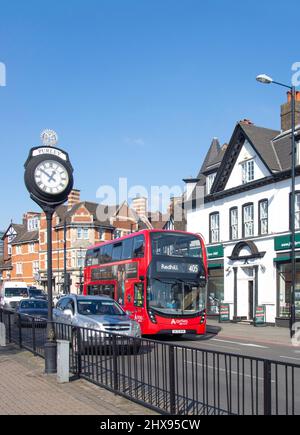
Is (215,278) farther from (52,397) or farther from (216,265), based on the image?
(52,397)

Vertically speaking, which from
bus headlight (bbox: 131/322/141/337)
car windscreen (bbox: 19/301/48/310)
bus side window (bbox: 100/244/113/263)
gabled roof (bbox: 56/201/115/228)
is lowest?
car windscreen (bbox: 19/301/48/310)

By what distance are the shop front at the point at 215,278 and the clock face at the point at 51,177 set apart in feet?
78.5

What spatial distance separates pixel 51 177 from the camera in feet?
39.1

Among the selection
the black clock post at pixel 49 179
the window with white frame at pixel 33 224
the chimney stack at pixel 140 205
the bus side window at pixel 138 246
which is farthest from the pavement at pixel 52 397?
the window with white frame at pixel 33 224

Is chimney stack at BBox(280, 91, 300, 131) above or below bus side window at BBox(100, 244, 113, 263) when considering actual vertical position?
above

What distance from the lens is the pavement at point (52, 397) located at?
25.1 feet

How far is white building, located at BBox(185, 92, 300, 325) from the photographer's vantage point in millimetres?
29469

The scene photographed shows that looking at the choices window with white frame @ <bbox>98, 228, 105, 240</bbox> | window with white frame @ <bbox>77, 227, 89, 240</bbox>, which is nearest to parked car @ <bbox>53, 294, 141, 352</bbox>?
window with white frame @ <bbox>77, 227, 89, 240</bbox>

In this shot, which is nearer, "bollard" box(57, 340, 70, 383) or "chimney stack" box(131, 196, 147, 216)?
"bollard" box(57, 340, 70, 383)

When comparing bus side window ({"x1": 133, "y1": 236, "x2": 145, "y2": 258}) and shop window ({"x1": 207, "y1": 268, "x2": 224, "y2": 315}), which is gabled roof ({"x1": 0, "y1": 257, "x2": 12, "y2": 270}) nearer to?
shop window ({"x1": 207, "y1": 268, "x2": 224, "y2": 315})

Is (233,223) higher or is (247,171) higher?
(247,171)

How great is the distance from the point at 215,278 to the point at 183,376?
94.7 ft

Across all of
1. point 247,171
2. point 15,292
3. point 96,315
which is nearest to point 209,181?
point 247,171

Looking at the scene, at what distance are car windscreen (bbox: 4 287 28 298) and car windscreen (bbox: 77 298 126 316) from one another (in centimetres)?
2516
